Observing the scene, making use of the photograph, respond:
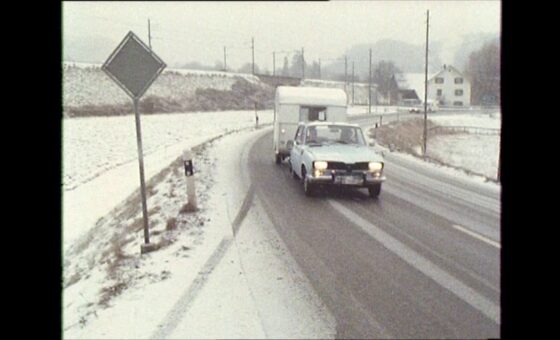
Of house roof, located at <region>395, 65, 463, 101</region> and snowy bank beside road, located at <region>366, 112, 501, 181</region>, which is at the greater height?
house roof, located at <region>395, 65, 463, 101</region>

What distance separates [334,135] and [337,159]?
1.49m

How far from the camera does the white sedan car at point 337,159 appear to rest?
8.69 meters

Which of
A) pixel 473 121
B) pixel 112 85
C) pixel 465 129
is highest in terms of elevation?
pixel 112 85

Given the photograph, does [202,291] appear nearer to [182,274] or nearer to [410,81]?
[182,274]

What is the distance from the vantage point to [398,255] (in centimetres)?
558

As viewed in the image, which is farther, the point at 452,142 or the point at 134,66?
the point at 452,142

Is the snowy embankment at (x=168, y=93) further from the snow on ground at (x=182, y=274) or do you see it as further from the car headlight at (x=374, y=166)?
the car headlight at (x=374, y=166)

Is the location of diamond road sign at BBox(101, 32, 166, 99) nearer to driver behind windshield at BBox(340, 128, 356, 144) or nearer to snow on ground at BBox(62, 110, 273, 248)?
snow on ground at BBox(62, 110, 273, 248)

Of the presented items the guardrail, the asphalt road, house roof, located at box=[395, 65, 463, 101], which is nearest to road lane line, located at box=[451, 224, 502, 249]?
the asphalt road

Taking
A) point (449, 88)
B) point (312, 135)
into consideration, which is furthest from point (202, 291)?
point (449, 88)

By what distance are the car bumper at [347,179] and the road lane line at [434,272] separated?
4.79 feet

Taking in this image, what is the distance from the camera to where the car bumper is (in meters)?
8.68
